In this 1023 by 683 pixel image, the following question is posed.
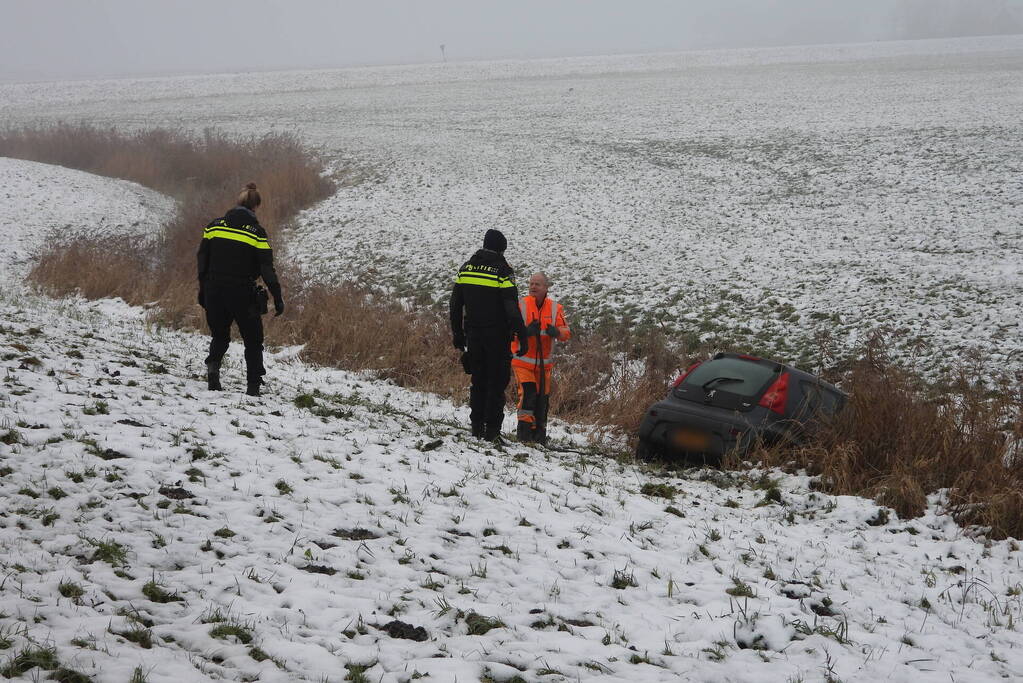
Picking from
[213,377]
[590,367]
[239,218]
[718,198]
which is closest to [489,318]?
[239,218]

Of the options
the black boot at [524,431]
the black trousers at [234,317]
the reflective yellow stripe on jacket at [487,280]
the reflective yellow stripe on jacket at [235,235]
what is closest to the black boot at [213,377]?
the black trousers at [234,317]

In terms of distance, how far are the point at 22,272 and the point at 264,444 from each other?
1513 cm

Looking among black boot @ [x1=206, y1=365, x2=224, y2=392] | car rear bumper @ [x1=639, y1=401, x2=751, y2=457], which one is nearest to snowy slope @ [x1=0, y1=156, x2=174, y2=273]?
black boot @ [x1=206, y1=365, x2=224, y2=392]

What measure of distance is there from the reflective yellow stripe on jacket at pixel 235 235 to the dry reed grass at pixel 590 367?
169 inches

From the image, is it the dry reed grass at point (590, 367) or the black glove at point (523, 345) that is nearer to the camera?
the dry reed grass at point (590, 367)

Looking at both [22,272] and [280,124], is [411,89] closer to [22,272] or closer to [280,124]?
[280,124]

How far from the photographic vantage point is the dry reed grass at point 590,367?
726 centimetres

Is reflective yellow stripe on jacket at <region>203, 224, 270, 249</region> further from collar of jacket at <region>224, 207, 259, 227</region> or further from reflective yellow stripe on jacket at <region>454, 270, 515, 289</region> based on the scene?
reflective yellow stripe on jacket at <region>454, 270, 515, 289</region>

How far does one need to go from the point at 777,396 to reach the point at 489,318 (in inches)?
115

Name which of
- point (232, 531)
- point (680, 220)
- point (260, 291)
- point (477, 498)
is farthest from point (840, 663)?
point (680, 220)

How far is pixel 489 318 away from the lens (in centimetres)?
834

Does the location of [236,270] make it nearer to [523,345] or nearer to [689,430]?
[523,345]

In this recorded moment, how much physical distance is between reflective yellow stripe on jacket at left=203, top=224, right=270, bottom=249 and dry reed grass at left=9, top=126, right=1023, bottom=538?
14.1 feet

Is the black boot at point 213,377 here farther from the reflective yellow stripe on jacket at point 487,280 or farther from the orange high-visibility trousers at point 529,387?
the orange high-visibility trousers at point 529,387
